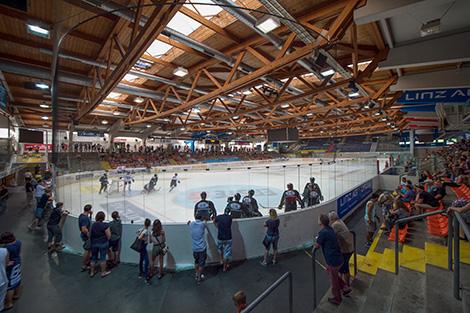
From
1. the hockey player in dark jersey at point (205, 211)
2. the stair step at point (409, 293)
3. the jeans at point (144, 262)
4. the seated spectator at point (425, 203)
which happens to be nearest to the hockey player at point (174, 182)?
the hockey player in dark jersey at point (205, 211)

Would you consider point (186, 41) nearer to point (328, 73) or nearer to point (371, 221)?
point (328, 73)

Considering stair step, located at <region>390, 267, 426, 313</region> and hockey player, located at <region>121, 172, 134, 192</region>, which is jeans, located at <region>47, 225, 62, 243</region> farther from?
stair step, located at <region>390, 267, 426, 313</region>

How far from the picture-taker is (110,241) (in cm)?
471

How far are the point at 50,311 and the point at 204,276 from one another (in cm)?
264

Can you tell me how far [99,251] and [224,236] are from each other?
8.99 ft

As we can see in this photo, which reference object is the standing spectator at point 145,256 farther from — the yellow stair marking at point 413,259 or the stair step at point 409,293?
the yellow stair marking at point 413,259

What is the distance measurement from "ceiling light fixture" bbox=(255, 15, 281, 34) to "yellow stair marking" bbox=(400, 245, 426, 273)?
484 centimetres

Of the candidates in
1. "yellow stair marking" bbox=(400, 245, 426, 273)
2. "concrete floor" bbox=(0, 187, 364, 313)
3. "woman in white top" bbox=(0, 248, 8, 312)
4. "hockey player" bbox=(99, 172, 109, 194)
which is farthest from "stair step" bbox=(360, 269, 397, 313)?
"hockey player" bbox=(99, 172, 109, 194)

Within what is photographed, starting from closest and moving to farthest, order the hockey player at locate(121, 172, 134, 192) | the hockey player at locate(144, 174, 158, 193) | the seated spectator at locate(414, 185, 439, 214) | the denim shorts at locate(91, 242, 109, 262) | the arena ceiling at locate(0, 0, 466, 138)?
the arena ceiling at locate(0, 0, 466, 138)
the denim shorts at locate(91, 242, 109, 262)
the seated spectator at locate(414, 185, 439, 214)
the hockey player at locate(121, 172, 134, 192)
the hockey player at locate(144, 174, 158, 193)

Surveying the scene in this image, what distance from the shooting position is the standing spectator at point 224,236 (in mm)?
4574

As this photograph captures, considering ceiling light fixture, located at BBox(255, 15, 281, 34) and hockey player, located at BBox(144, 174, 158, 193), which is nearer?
ceiling light fixture, located at BBox(255, 15, 281, 34)

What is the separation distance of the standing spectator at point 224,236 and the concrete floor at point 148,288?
314 mm

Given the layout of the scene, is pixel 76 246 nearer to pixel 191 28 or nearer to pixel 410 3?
pixel 191 28

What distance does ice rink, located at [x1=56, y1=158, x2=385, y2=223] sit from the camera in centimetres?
A: 608
